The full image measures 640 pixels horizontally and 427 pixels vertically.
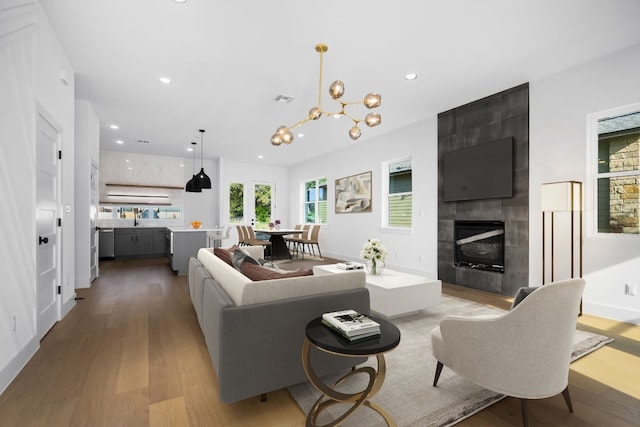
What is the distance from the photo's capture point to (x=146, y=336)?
112 inches

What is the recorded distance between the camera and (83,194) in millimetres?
4590

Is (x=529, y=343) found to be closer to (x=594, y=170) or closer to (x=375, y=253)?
(x=375, y=253)

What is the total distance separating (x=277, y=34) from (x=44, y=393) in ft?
11.1

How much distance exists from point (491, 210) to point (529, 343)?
11.4 ft

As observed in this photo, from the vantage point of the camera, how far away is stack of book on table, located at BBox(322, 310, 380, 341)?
1.49 metres

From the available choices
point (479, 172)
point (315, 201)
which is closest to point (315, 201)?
point (315, 201)

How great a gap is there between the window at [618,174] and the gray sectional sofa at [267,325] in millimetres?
3273

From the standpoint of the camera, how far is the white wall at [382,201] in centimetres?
554

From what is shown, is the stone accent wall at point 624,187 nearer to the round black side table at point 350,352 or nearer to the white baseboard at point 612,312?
the white baseboard at point 612,312

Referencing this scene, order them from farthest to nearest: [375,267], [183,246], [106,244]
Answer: [106,244] < [183,246] < [375,267]

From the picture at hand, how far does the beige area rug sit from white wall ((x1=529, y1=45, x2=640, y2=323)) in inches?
41.4

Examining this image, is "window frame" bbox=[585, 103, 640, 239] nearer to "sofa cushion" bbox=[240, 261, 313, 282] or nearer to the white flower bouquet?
the white flower bouquet

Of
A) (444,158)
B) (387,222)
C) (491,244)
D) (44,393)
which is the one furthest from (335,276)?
(387,222)

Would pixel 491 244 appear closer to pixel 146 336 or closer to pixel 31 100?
pixel 146 336
